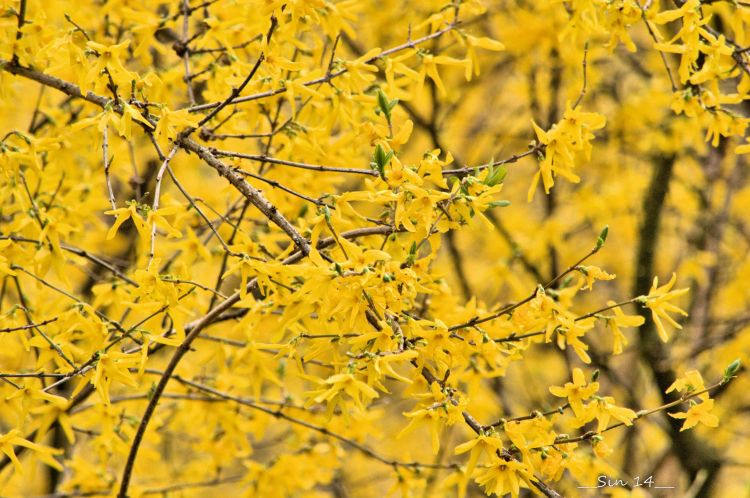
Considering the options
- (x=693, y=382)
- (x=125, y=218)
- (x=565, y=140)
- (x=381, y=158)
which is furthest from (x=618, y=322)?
(x=125, y=218)

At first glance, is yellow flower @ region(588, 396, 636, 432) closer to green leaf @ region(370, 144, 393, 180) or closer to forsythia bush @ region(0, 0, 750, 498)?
forsythia bush @ region(0, 0, 750, 498)

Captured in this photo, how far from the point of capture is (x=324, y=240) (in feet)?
7.28

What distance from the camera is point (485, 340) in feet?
7.13

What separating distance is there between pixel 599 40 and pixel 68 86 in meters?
3.64

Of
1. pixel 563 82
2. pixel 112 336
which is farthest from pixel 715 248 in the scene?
pixel 112 336

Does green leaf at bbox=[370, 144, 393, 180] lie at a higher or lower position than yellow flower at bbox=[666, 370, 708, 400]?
higher

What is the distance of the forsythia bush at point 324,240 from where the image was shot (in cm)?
210

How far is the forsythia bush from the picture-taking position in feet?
6.88

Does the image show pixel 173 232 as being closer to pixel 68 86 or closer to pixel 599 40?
pixel 68 86

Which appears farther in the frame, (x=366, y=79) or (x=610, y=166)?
Result: (x=610, y=166)

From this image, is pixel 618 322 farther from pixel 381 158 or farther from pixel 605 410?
pixel 381 158

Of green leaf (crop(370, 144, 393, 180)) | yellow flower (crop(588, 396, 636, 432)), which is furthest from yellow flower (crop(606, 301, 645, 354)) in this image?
green leaf (crop(370, 144, 393, 180))

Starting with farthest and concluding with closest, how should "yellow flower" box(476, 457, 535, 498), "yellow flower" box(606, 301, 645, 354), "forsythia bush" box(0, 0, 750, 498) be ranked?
"yellow flower" box(606, 301, 645, 354)
"forsythia bush" box(0, 0, 750, 498)
"yellow flower" box(476, 457, 535, 498)

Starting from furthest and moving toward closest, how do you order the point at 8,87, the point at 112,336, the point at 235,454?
the point at 235,454, the point at 8,87, the point at 112,336
